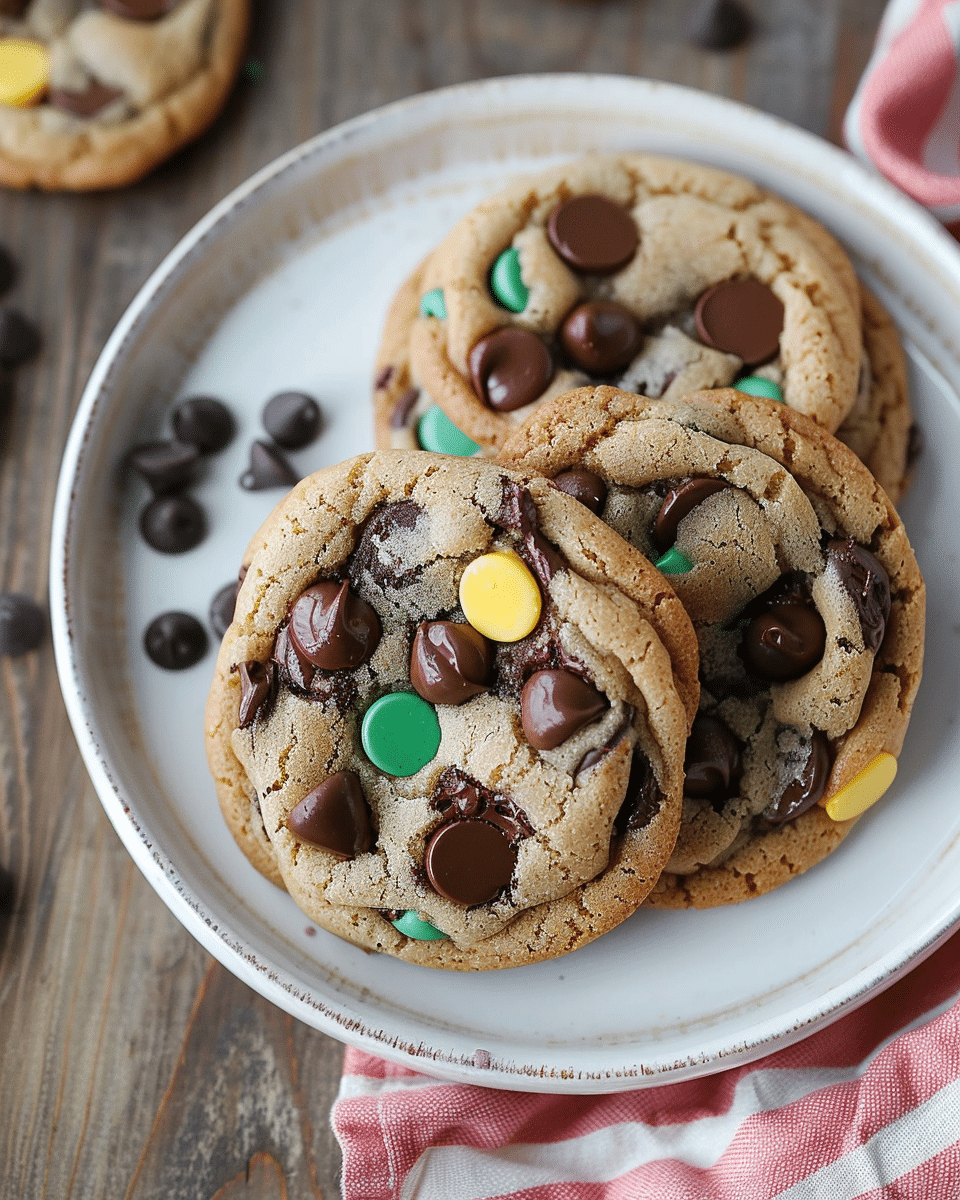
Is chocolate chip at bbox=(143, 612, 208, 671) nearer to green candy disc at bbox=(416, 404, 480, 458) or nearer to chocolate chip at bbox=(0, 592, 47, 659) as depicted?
chocolate chip at bbox=(0, 592, 47, 659)

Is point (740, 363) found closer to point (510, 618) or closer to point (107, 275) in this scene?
point (510, 618)

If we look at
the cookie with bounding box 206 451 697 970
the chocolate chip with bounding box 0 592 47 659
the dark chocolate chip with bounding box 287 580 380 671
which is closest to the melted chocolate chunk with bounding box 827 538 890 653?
the cookie with bounding box 206 451 697 970

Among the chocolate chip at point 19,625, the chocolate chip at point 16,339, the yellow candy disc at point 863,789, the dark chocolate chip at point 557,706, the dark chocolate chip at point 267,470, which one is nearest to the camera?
the dark chocolate chip at point 557,706

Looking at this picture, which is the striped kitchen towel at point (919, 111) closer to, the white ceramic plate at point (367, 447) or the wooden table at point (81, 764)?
the white ceramic plate at point (367, 447)

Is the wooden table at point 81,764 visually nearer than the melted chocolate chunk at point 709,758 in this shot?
No

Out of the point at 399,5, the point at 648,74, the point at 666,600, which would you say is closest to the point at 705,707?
the point at 666,600

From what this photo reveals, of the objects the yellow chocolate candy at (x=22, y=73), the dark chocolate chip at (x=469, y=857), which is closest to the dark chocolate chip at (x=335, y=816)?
the dark chocolate chip at (x=469, y=857)
